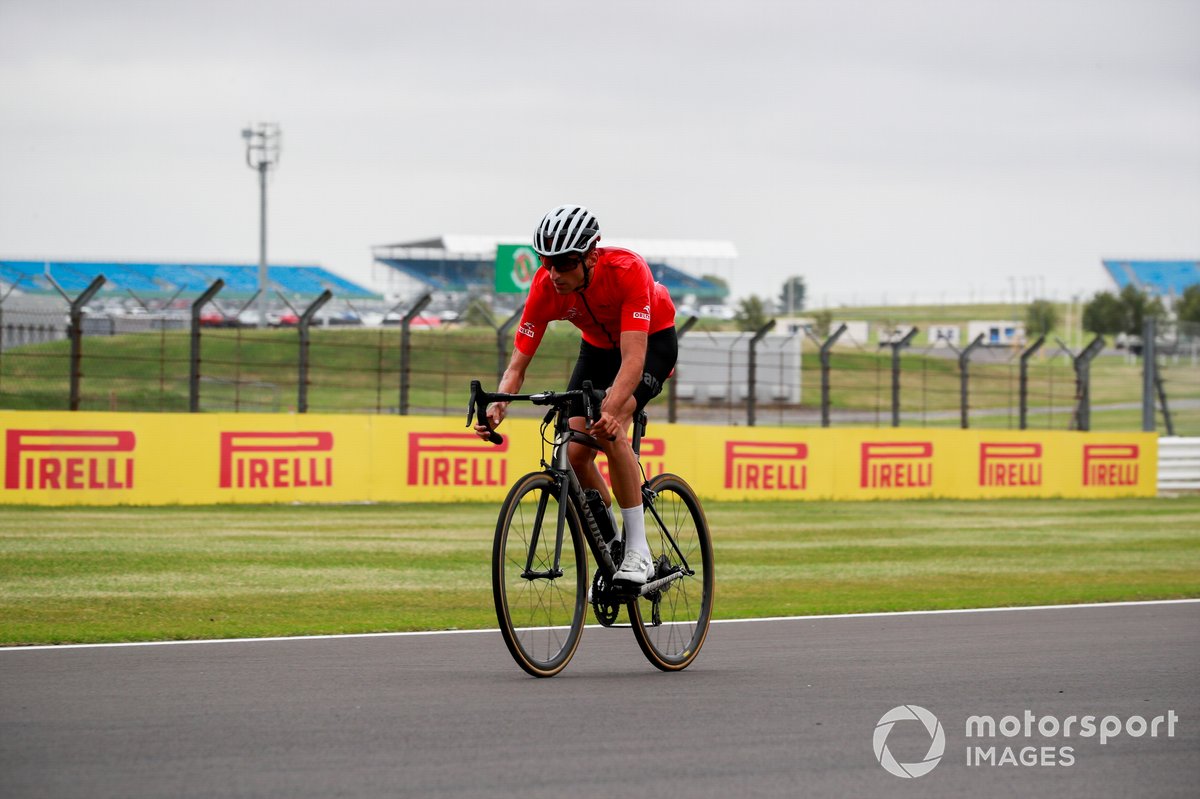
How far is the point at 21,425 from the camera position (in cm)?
1675

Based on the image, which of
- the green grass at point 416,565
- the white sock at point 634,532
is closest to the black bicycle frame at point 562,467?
the white sock at point 634,532

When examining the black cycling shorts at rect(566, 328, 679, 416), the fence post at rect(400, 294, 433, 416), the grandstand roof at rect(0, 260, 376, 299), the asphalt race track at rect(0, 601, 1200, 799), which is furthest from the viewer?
the grandstand roof at rect(0, 260, 376, 299)

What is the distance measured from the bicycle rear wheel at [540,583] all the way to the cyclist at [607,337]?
0.73 feet

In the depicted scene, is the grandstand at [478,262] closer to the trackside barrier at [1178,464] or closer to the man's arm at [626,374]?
the trackside barrier at [1178,464]

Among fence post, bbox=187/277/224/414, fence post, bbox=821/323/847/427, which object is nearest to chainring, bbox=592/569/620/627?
fence post, bbox=187/277/224/414

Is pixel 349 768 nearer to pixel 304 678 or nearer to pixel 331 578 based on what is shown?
pixel 304 678

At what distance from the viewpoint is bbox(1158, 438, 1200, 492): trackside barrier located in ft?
86.0

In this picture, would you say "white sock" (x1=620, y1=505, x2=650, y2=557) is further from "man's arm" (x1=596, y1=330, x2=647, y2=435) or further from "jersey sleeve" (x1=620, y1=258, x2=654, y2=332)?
"jersey sleeve" (x1=620, y1=258, x2=654, y2=332)

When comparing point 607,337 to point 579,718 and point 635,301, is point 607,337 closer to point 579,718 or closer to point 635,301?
point 635,301

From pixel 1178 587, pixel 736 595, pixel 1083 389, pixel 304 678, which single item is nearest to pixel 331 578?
pixel 736 595

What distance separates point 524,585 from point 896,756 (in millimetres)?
2028

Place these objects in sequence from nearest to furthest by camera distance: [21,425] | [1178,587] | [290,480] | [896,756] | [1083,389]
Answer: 1. [896,756]
2. [1178,587]
3. [21,425]
4. [290,480]
5. [1083,389]

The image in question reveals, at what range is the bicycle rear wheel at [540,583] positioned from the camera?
608 cm

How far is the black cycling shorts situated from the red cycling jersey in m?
0.05
